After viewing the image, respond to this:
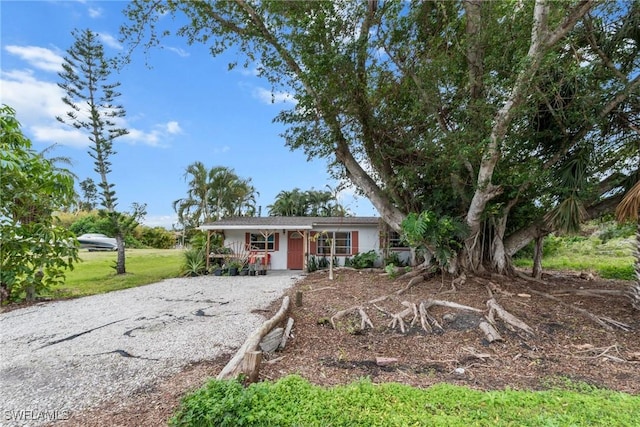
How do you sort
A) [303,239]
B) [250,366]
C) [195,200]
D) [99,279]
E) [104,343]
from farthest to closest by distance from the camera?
[195,200] → [303,239] → [99,279] → [104,343] → [250,366]

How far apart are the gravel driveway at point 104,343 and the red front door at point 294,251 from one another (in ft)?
20.1

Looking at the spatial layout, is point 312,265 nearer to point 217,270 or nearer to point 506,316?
point 217,270

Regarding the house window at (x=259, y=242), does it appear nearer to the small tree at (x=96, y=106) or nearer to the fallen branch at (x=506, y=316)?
the small tree at (x=96, y=106)

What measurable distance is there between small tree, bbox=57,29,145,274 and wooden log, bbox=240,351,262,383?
12830mm

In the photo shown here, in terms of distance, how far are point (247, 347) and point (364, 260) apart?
32.2 feet

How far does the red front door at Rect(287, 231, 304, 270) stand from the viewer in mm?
14578

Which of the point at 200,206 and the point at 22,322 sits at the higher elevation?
A: the point at 200,206

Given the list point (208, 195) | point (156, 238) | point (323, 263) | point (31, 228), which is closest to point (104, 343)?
point (31, 228)

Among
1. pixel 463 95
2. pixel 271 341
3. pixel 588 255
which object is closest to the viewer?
pixel 271 341

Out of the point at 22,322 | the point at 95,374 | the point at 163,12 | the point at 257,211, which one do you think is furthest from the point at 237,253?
the point at 257,211

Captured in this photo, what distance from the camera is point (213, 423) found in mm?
2264

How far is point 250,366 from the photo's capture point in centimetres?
303

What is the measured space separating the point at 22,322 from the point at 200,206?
58.4ft

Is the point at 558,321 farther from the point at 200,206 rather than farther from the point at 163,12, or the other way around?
the point at 200,206
